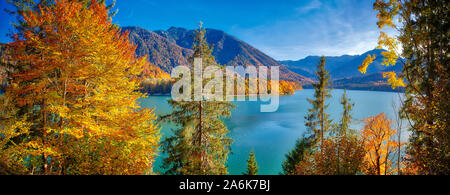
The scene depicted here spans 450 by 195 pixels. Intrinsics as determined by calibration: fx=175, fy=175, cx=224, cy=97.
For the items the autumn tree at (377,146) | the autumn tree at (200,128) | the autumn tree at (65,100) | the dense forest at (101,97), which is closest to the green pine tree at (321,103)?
the autumn tree at (377,146)

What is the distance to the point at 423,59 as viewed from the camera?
6133mm

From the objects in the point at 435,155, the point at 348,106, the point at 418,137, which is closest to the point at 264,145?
the point at 348,106

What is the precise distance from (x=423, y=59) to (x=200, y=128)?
9316 millimetres

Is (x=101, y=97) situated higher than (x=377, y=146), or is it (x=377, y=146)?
(x=101, y=97)

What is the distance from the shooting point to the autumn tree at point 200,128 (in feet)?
29.8

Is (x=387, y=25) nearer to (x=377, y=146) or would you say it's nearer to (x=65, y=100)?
(x=377, y=146)

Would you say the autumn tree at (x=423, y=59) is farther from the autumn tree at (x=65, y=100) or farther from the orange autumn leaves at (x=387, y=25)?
the autumn tree at (x=65, y=100)

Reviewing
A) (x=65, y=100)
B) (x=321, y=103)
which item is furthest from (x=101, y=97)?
(x=321, y=103)

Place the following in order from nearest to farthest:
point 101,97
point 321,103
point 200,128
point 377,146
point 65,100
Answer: point 65,100
point 101,97
point 200,128
point 377,146
point 321,103

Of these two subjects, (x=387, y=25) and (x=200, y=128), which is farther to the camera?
(x=200, y=128)

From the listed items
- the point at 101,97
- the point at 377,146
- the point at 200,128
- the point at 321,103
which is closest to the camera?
the point at 101,97

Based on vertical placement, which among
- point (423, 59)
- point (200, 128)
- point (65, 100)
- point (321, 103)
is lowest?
point (200, 128)

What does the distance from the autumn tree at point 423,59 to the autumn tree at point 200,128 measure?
21.9ft

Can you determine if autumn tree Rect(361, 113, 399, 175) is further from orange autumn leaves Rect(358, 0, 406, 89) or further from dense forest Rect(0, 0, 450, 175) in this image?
orange autumn leaves Rect(358, 0, 406, 89)
